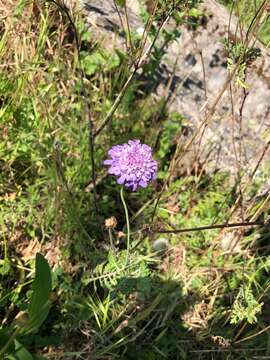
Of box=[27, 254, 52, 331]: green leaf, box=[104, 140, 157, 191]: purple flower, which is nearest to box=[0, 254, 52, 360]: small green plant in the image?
box=[27, 254, 52, 331]: green leaf

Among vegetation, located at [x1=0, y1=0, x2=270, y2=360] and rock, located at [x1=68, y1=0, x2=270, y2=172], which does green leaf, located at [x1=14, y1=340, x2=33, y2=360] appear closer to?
vegetation, located at [x1=0, y1=0, x2=270, y2=360]

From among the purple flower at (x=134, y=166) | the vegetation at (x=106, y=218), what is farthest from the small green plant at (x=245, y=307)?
the purple flower at (x=134, y=166)

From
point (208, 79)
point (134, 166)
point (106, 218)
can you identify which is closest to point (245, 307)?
point (134, 166)

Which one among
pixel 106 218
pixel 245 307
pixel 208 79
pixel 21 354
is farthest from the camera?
pixel 208 79

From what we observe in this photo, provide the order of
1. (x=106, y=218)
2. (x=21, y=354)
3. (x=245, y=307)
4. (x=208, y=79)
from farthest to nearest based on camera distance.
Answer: (x=208, y=79) → (x=106, y=218) → (x=245, y=307) → (x=21, y=354)

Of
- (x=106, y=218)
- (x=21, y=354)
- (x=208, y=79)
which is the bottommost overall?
(x=106, y=218)

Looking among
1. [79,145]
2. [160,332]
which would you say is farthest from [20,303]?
[79,145]

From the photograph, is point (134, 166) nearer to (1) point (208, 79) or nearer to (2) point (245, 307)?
(2) point (245, 307)
